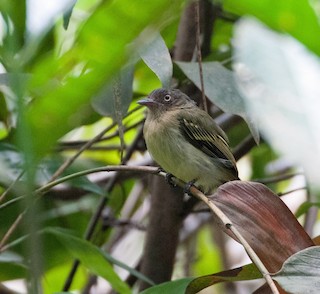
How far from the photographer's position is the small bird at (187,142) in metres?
2.05

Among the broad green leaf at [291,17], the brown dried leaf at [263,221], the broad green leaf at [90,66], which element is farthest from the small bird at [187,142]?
the broad green leaf at [90,66]

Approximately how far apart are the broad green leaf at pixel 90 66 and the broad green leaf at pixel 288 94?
560mm

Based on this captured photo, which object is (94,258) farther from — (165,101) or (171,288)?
(165,101)

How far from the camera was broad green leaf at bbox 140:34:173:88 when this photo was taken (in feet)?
4.02

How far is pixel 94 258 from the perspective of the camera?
144 cm

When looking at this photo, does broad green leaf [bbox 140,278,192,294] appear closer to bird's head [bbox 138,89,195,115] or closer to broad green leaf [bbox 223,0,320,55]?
broad green leaf [bbox 223,0,320,55]

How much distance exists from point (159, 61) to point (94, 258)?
1.47 feet

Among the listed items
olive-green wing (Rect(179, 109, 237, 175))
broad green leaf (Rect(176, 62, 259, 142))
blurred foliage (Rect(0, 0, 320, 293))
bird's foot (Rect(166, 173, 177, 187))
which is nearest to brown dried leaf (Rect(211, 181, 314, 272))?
blurred foliage (Rect(0, 0, 320, 293))

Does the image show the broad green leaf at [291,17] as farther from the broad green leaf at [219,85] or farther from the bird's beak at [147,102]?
the bird's beak at [147,102]

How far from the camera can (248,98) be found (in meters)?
1.42

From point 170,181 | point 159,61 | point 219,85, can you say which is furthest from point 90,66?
point 170,181

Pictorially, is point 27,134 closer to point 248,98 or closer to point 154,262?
point 248,98

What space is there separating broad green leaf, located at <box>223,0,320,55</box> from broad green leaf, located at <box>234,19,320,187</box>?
2cm

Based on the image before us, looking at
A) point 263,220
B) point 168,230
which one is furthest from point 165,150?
point 263,220
